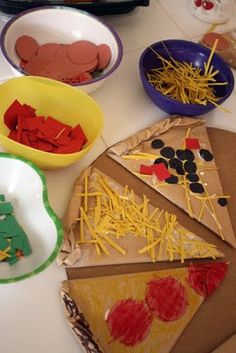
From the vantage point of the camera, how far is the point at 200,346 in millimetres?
686

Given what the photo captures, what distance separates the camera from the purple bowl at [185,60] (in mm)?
896

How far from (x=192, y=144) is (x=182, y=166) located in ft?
0.19

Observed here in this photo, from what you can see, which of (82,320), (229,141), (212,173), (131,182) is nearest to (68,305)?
(82,320)

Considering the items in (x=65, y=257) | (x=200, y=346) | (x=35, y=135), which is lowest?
(x=200, y=346)

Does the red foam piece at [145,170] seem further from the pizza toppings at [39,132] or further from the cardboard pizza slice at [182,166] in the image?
the pizza toppings at [39,132]

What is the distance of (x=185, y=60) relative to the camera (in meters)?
1.00

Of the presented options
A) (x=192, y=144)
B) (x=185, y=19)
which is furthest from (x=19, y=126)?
(x=185, y=19)

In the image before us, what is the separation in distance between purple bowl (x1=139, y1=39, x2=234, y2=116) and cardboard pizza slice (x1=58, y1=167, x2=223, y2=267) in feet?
0.69

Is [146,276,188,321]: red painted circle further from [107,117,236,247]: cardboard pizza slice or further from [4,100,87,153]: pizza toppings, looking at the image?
[4,100,87,153]: pizza toppings

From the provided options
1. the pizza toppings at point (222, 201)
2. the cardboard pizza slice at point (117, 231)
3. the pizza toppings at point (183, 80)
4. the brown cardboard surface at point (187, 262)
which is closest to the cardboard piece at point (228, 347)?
the brown cardboard surface at point (187, 262)

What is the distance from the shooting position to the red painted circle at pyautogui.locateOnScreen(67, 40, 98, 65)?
3.05 feet

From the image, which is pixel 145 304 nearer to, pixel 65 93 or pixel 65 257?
pixel 65 257

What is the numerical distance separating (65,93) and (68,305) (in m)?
0.38

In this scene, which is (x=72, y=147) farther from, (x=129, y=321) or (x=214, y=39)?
(x=214, y=39)
